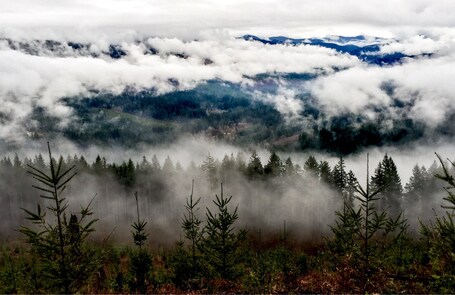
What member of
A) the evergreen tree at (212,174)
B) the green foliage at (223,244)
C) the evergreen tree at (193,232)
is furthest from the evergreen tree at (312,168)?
the green foliage at (223,244)

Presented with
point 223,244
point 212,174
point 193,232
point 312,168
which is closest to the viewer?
point 223,244

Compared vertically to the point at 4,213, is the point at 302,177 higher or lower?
higher

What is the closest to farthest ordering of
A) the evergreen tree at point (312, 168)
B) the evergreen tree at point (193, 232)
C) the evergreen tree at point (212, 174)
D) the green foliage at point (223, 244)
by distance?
the green foliage at point (223, 244) → the evergreen tree at point (193, 232) → the evergreen tree at point (312, 168) → the evergreen tree at point (212, 174)

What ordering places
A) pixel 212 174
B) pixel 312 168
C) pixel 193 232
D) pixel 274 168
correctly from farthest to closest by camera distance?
pixel 212 174 < pixel 274 168 < pixel 312 168 < pixel 193 232

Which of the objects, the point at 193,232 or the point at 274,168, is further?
the point at 274,168

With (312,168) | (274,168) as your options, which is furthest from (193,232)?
(312,168)

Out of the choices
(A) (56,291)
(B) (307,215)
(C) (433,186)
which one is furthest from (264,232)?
(A) (56,291)

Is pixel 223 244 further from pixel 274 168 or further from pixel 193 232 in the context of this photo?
pixel 274 168

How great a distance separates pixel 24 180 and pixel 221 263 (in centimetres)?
10928

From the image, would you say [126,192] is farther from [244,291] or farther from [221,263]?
[244,291]

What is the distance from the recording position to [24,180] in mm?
118250

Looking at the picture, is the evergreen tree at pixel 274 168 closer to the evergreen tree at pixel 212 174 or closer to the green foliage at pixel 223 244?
the evergreen tree at pixel 212 174

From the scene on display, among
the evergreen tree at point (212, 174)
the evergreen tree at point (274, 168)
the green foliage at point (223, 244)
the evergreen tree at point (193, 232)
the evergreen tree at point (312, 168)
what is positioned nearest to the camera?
the green foliage at point (223, 244)

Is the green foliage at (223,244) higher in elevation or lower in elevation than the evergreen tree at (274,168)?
higher
